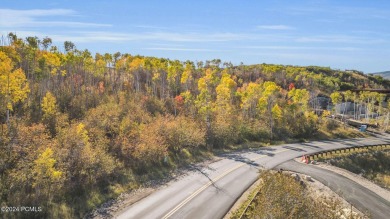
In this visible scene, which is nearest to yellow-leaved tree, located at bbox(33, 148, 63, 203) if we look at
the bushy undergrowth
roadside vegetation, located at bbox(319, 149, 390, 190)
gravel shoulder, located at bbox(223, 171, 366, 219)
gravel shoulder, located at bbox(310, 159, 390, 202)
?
gravel shoulder, located at bbox(223, 171, 366, 219)

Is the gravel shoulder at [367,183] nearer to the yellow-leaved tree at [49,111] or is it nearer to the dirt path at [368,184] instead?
the dirt path at [368,184]

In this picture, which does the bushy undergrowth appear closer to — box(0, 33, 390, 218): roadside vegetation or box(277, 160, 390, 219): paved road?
→ box(277, 160, 390, 219): paved road

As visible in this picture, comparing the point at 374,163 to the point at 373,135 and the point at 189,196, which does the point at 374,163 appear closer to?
the point at 373,135

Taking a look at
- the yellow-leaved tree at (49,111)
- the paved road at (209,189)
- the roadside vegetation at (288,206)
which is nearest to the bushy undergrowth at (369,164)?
the paved road at (209,189)

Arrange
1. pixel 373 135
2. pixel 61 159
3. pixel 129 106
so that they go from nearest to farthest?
pixel 61 159, pixel 129 106, pixel 373 135

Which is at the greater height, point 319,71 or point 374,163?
point 319,71

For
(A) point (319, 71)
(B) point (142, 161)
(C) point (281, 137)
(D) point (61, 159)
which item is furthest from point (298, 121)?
(A) point (319, 71)
